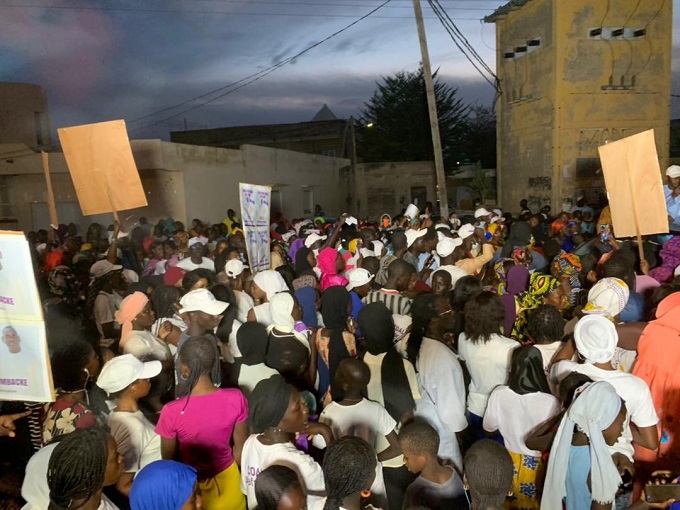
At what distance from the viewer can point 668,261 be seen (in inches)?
226

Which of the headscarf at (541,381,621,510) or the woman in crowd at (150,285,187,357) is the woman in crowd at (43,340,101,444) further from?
the headscarf at (541,381,621,510)

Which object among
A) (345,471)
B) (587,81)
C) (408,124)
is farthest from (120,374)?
(408,124)

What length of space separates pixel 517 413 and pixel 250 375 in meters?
1.86

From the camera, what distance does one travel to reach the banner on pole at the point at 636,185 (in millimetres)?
5090

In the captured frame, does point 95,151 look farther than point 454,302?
Yes

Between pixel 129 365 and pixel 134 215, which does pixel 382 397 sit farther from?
pixel 134 215

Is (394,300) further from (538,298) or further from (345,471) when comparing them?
(345,471)

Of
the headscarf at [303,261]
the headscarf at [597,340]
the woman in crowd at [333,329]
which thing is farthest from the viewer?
the headscarf at [303,261]

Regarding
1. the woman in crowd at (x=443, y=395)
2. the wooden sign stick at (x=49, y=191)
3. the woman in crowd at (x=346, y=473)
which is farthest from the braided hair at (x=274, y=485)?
the wooden sign stick at (x=49, y=191)

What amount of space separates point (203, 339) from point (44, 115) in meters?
26.5

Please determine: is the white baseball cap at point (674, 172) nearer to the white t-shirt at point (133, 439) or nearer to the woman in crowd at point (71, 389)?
the white t-shirt at point (133, 439)

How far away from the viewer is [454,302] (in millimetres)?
5145

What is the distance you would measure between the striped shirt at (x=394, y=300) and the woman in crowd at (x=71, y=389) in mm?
2263

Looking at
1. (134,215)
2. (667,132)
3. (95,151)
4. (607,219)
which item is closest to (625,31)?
(667,132)
